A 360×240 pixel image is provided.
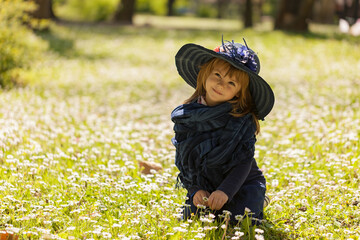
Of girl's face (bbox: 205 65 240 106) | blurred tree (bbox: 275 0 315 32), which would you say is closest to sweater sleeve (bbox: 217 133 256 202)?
girl's face (bbox: 205 65 240 106)

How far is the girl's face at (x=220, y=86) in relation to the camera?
138 inches

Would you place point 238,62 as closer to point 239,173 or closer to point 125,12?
point 239,173

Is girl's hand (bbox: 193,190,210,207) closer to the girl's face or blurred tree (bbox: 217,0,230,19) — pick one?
the girl's face

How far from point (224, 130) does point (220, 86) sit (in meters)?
0.34

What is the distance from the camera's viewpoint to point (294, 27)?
78.0ft

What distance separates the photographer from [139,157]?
17.2ft

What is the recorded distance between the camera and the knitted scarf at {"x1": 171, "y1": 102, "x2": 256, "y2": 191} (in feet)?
11.5

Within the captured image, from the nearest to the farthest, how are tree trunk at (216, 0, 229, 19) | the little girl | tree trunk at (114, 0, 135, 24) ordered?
1. the little girl
2. tree trunk at (114, 0, 135, 24)
3. tree trunk at (216, 0, 229, 19)

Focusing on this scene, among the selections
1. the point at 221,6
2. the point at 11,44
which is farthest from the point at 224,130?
the point at 221,6

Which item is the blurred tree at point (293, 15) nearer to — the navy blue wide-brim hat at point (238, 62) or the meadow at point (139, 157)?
the meadow at point (139, 157)

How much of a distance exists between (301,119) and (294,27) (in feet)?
57.6

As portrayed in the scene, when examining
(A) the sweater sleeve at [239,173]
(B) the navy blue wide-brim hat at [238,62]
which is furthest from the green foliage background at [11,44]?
(A) the sweater sleeve at [239,173]

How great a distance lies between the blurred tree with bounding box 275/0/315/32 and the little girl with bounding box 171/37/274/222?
68.2 ft

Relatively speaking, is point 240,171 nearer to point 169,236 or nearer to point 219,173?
point 219,173
